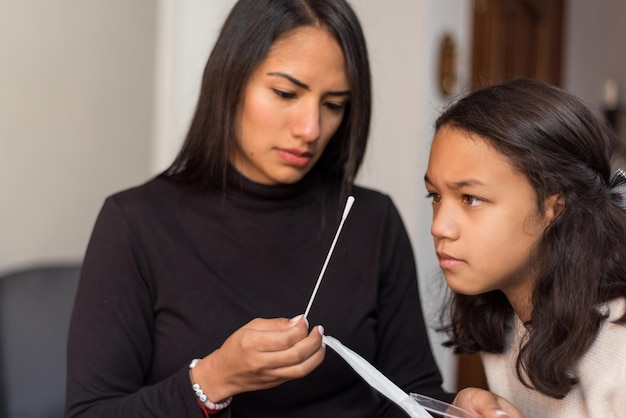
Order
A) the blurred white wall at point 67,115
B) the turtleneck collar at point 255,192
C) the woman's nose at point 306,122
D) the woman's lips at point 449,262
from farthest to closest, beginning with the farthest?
the blurred white wall at point 67,115, the turtleneck collar at point 255,192, the woman's nose at point 306,122, the woman's lips at point 449,262

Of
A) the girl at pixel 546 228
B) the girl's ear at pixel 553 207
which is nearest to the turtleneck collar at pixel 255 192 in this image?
the girl at pixel 546 228

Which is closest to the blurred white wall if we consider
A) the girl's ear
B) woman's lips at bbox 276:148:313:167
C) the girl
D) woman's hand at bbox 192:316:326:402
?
woman's lips at bbox 276:148:313:167

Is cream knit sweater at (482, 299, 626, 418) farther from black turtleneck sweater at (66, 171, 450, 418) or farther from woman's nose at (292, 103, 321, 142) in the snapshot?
woman's nose at (292, 103, 321, 142)

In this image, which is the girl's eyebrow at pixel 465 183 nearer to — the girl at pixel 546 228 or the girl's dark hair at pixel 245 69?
the girl at pixel 546 228

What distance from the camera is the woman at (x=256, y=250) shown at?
1.29 metres

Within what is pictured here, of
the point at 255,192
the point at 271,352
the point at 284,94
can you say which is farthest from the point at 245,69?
the point at 271,352

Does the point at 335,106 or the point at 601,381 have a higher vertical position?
the point at 335,106

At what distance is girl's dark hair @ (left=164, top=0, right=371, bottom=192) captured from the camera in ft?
4.40

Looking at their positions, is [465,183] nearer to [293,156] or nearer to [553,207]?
[553,207]

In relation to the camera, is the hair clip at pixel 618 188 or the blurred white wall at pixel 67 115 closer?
the hair clip at pixel 618 188

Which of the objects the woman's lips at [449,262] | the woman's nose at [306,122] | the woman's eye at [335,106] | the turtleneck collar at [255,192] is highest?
the woman's eye at [335,106]

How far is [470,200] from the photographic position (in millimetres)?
1124

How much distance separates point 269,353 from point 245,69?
1.66ft

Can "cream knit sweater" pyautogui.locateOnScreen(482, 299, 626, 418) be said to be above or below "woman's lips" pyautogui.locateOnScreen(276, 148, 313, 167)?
below
